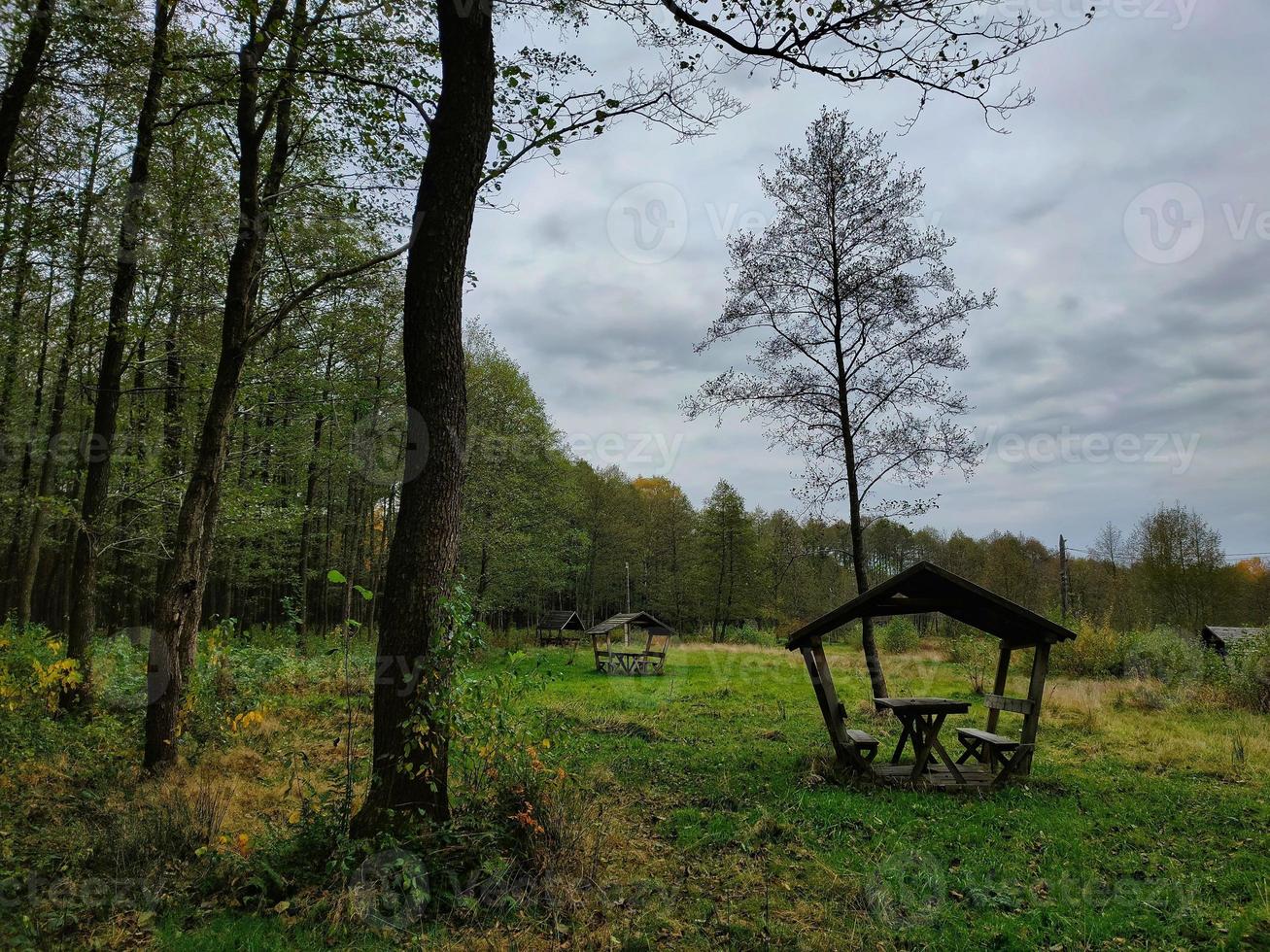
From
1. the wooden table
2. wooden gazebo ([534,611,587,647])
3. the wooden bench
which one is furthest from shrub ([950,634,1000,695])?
wooden gazebo ([534,611,587,647])

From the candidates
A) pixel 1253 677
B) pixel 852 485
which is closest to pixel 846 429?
pixel 852 485

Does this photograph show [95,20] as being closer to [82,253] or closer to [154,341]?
[82,253]

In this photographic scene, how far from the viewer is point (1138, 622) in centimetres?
3319

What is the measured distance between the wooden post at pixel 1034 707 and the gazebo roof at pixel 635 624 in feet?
45.4

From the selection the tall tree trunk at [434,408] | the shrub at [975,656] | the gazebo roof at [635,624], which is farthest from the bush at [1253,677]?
the tall tree trunk at [434,408]

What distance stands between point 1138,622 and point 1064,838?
34542mm

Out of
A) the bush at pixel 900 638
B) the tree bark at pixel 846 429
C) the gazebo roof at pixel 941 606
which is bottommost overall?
the bush at pixel 900 638

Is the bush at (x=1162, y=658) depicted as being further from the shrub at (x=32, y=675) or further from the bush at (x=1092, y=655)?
the shrub at (x=32, y=675)

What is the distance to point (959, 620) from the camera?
8.08 metres

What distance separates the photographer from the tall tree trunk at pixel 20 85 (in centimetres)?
598

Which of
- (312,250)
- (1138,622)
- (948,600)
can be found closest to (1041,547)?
(1138,622)

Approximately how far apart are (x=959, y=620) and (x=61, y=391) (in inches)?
682

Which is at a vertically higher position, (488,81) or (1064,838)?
(488,81)

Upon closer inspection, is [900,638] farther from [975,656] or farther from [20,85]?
[20,85]
